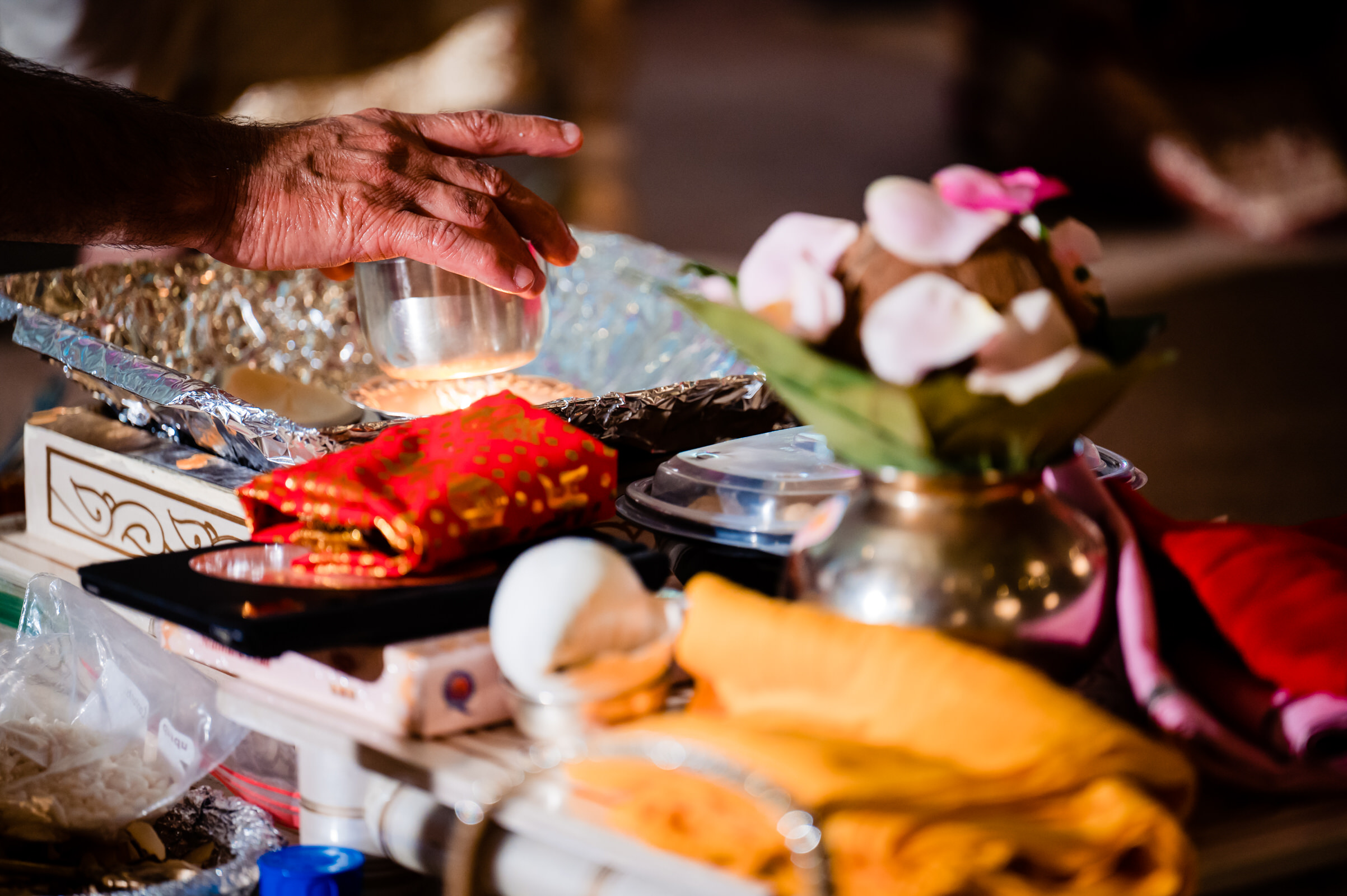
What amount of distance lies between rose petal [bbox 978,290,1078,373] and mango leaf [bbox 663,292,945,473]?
0.03 metres

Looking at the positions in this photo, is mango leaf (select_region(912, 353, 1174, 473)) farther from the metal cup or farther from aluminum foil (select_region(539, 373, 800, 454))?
the metal cup

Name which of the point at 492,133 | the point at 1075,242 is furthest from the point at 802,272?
the point at 492,133

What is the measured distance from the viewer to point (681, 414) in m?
0.86

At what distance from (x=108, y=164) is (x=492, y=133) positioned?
0.25m

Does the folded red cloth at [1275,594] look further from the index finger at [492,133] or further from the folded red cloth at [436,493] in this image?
the index finger at [492,133]

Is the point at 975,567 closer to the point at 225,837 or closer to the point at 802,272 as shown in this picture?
the point at 802,272

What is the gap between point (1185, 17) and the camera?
380 cm

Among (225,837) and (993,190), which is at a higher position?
(993,190)

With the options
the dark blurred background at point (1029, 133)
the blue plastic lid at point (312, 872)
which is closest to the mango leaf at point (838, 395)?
the blue plastic lid at point (312, 872)

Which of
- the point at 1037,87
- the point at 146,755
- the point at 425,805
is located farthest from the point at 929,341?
the point at 1037,87

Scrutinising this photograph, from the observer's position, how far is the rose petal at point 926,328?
0.49 m

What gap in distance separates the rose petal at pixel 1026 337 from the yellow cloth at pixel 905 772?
0.34 feet

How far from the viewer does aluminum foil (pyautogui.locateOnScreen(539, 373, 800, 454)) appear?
2.68ft

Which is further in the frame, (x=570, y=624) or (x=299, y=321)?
(x=299, y=321)
